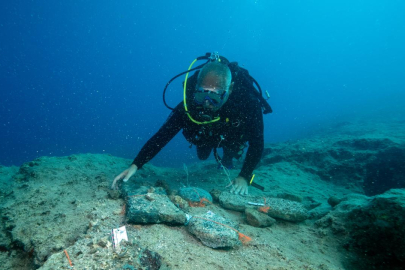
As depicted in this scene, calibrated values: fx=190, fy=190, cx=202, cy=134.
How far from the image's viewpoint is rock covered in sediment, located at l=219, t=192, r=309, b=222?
9.64 ft

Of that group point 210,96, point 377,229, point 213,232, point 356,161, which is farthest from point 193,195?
point 356,161

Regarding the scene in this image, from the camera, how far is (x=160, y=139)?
13.0 feet

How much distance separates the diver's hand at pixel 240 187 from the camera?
3664mm

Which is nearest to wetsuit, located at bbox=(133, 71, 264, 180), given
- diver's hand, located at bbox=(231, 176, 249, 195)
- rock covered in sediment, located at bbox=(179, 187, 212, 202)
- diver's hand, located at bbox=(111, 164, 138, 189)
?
diver's hand, located at bbox=(231, 176, 249, 195)

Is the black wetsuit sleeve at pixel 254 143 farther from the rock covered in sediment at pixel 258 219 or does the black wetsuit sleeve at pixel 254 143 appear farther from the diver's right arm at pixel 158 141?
the diver's right arm at pixel 158 141

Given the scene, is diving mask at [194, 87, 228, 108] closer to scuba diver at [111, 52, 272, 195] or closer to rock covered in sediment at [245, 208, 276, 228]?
scuba diver at [111, 52, 272, 195]

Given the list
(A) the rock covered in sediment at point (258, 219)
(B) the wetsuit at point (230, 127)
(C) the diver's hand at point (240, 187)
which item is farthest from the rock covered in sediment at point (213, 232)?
(B) the wetsuit at point (230, 127)

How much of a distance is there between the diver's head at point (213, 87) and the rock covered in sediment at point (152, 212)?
6.60 feet

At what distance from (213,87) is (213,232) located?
2.54 metres

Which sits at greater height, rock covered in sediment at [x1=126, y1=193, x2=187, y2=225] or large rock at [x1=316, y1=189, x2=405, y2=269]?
rock covered in sediment at [x1=126, y1=193, x2=187, y2=225]

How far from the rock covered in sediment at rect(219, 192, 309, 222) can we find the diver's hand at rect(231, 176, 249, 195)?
0.17 metres

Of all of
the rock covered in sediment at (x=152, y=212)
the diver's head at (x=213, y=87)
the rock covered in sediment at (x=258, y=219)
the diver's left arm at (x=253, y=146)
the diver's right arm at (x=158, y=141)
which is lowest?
the rock covered in sediment at (x=258, y=219)

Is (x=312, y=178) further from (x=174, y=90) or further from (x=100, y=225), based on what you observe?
(x=174, y=90)

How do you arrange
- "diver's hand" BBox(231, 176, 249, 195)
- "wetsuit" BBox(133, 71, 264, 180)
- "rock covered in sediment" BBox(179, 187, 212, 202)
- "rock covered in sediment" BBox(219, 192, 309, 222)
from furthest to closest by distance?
"wetsuit" BBox(133, 71, 264, 180) → "diver's hand" BBox(231, 176, 249, 195) → "rock covered in sediment" BBox(179, 187, 212, 202) → "rock covered in sediment" BBox(219, 192, 309, 222)
